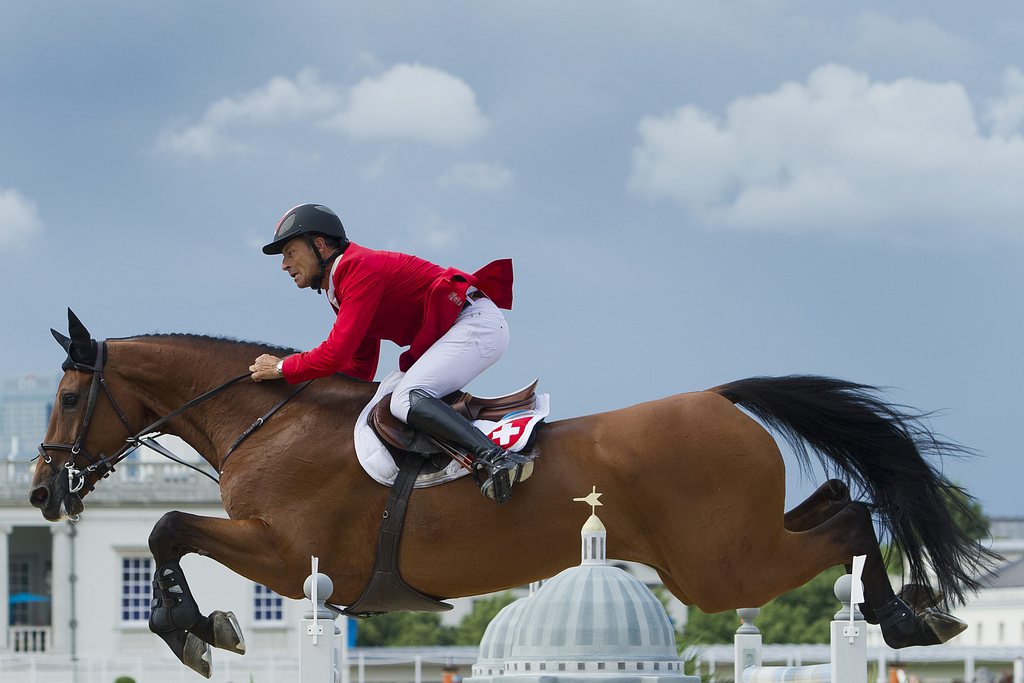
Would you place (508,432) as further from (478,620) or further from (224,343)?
(478,620)

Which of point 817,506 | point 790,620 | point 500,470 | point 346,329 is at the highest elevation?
point 346,329

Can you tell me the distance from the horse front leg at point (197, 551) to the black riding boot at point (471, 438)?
0.77m

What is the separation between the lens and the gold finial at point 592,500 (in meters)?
5.41

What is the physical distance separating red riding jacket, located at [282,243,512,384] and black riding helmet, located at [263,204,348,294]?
0.09 meters

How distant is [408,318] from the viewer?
19.5ft

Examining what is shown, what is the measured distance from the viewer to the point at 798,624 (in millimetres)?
42031

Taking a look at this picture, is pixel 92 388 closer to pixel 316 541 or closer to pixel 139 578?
pixel 316 541

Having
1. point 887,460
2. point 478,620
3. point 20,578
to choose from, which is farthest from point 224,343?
point 20,578

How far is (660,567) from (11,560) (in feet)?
141

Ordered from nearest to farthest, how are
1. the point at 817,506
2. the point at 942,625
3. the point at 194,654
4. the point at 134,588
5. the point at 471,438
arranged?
the point at 471,438
the point at 194,654
the point at 942,625
the point at 817,506
the point at 134,588

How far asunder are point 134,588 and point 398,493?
124ft

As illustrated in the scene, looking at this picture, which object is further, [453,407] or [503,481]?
[453,407]

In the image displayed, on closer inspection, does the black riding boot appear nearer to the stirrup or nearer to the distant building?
the stirrup

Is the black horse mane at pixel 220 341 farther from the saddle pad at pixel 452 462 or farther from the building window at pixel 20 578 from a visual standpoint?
the building window at pixel 20 578
